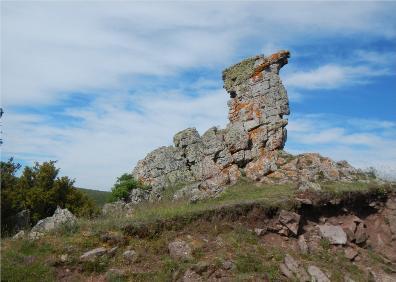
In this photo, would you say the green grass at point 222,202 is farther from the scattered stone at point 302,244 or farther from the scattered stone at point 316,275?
the scattered stone at point 316,275

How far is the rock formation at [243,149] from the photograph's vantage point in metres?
17.9

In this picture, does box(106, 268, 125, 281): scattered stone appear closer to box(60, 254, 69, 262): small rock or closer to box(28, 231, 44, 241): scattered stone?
box(60, 254, 69, 262): small rock

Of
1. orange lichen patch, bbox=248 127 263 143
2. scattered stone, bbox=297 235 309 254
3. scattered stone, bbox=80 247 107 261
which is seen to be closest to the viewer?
scattered stone, bbox=80 247 107 261

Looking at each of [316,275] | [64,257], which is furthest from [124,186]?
[316,275]

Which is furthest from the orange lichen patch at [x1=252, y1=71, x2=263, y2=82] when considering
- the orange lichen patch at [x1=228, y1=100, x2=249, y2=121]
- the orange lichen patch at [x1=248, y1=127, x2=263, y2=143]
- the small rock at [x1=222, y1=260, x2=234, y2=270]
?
the small rock at [x1=222, y1=260, x2=234, y2=270]

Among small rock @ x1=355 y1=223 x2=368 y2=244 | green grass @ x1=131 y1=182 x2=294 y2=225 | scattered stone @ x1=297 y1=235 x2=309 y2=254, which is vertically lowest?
scattered stone @ x1=297 y1=235 x2=309 y2=254

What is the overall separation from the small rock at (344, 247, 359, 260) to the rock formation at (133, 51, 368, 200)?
4.34 meters

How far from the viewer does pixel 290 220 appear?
42.6 feet

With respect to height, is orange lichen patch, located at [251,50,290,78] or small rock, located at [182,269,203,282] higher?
orange lichen patch, located at [251,50,290,78]

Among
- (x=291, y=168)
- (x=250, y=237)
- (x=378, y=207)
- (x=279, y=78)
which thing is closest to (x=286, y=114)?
(x=279, y=78)

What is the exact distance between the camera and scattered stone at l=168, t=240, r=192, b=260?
435 inches

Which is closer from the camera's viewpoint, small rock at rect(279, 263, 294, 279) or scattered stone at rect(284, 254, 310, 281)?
small rock at rect(279, 263, 294, 279)

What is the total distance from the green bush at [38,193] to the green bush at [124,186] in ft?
14.3

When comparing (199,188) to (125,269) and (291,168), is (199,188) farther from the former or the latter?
(125,269)
